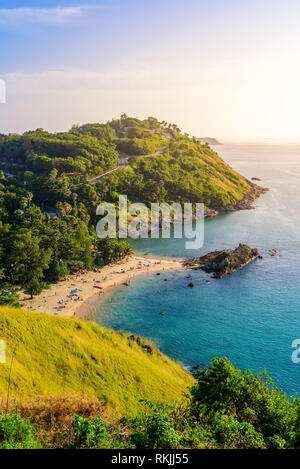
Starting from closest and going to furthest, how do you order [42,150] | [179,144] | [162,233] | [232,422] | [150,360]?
[232,422] → [150,360] → [162,233] → [42,150] → [179,144]

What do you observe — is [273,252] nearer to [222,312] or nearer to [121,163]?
[222,312]

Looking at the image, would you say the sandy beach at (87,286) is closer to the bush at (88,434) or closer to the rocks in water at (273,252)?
the rocks in water at (273,252)

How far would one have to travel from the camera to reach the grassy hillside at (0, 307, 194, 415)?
2327 cm

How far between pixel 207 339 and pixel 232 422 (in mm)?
26628

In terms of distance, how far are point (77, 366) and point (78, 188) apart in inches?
2976

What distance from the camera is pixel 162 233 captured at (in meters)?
89.4

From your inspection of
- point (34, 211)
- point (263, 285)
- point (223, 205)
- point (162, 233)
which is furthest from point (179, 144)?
point (263, 285)

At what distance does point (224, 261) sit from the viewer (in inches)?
2532

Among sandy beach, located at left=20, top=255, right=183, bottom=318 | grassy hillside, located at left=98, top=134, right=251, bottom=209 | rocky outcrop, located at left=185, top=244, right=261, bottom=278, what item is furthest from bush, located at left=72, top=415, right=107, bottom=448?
grassy hillside, located at left=98, top=134, right=251, bottom=209

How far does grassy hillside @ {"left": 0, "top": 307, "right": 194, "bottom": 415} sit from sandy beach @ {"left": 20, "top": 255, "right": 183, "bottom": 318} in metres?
16.2

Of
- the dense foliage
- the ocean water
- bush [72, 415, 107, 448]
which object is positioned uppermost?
bush [72, 415, 107, 448]

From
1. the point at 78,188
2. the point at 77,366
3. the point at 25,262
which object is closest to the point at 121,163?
the point at 78,188

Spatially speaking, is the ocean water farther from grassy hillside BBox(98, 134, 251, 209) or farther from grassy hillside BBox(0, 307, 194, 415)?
grassy hillside BBox(98, 134, 251, 209)
